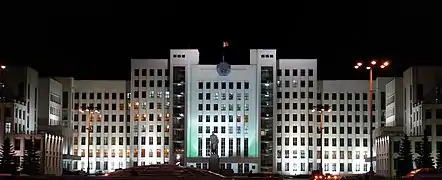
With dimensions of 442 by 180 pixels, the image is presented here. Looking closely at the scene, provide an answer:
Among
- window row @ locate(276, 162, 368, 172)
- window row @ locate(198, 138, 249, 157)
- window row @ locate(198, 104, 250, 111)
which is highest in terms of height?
window row @ locate(198, 104, 250, 111)

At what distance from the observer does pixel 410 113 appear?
4879 inches

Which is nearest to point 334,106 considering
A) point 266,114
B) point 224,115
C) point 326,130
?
point 326,130

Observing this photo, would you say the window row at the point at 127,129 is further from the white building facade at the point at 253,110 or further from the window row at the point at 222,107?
the window row at the point at 222,107

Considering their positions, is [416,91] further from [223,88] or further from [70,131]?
[70,131]

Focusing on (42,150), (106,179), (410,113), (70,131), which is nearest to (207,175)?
(106,179)

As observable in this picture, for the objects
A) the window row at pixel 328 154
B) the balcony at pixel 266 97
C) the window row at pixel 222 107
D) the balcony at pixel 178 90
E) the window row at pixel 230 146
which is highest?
the balcony at pixel 178 90

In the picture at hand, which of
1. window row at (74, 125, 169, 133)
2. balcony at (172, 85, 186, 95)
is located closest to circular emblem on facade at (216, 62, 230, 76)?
balcony at (172, 85, 186, 95)

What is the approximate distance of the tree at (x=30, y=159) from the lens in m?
87.2

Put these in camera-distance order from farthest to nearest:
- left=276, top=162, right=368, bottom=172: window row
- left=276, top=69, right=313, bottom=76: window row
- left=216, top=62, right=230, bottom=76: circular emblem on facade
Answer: left=276, top=69, right=313, bottom=76: window row < left=276, top=162, right=368, bottom=172: window row < left=216, top=62, right=230, bottom=76: circular emblem on facade

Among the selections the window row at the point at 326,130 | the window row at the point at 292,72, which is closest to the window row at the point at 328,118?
the window row at the point at 326,130

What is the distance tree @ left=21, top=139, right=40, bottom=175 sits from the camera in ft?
286

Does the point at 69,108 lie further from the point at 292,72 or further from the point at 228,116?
the point at 292,72

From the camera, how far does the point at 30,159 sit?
99.4 metres

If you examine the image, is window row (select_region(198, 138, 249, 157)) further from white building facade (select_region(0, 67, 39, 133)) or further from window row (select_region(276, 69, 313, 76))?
white building facade (select_region(0, 67, 39, 133))
